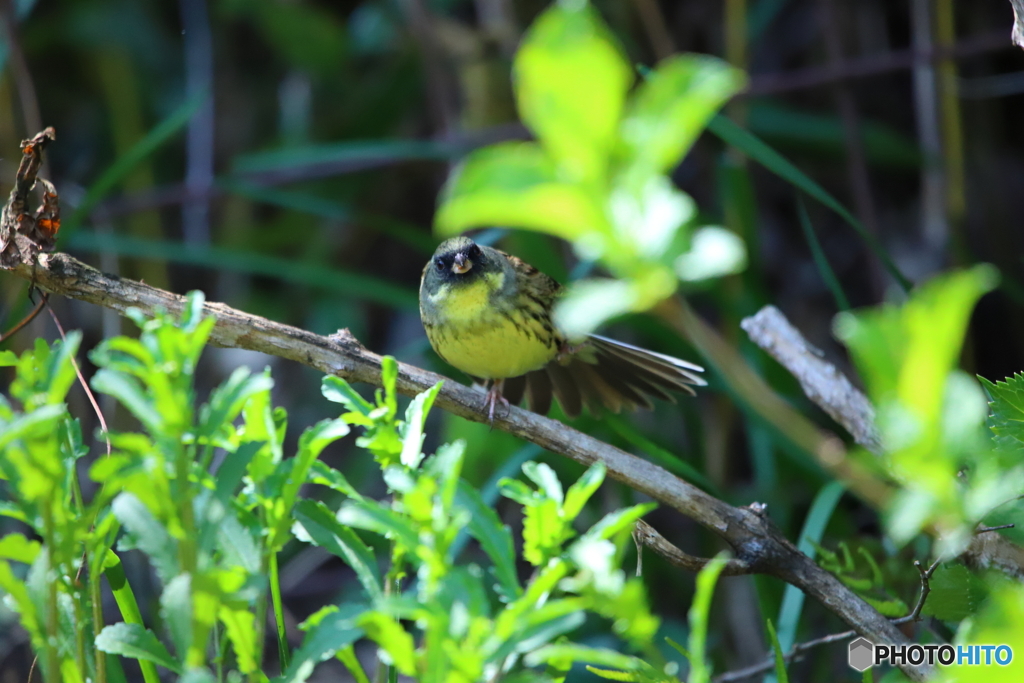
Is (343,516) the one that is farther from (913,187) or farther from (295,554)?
(913,187)

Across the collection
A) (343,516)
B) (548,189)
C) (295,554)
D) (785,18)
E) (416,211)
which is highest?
(785,18)

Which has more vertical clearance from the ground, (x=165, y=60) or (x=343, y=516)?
(x=165, y=60)

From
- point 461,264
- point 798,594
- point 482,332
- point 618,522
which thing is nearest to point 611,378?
A: point 482,332

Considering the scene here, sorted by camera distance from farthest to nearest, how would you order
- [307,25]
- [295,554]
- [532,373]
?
[307,25] → [295,554] → [532,373]

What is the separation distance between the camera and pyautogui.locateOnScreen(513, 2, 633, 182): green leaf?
2.33ft

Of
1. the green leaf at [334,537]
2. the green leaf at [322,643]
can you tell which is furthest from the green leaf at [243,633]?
the green leaf at [334,537]

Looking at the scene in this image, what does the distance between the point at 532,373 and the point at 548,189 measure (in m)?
2.37

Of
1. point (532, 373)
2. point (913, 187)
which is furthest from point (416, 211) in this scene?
point (913, 187)

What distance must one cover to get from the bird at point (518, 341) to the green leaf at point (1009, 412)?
105 centimetres

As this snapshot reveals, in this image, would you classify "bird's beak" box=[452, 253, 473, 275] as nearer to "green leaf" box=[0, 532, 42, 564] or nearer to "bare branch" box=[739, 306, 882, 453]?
"bare branch" box=[739, 306, 882, 453]

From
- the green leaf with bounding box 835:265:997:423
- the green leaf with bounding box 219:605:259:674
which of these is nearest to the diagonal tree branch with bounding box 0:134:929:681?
the green leaf with bounding box 219:605:259:674

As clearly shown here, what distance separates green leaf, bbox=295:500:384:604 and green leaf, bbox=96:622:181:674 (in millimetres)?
232

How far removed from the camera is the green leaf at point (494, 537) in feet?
3.75

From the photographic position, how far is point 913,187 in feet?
14.0
